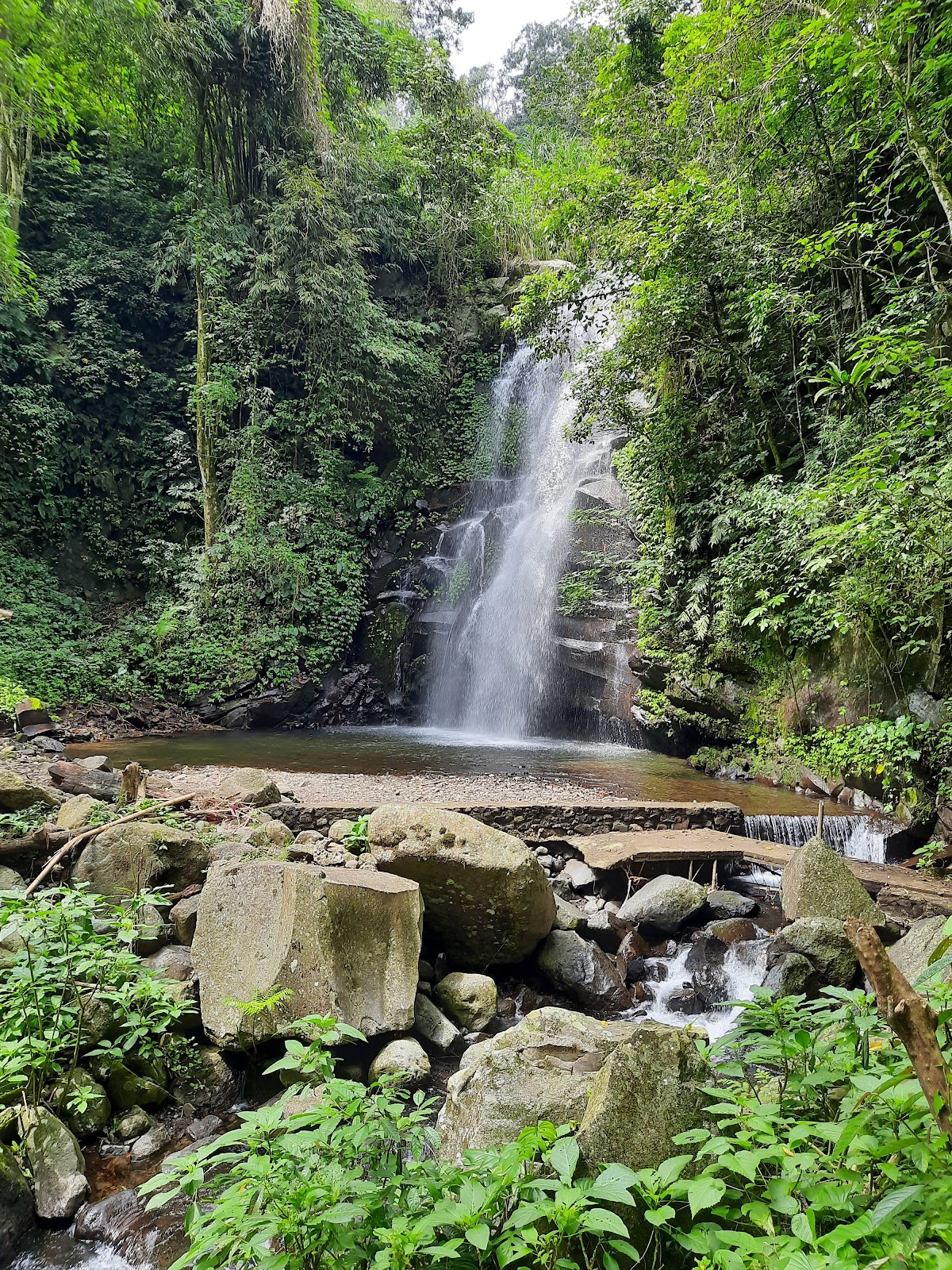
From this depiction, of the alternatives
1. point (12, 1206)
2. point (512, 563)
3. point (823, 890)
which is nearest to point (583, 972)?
point (823, 890)

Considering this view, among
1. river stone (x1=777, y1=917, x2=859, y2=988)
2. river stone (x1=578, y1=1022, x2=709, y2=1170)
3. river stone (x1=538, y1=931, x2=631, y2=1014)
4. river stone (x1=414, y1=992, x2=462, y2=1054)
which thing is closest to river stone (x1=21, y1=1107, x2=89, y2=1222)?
river stone (x1=414, y1=992, x2=462, y2=1054)

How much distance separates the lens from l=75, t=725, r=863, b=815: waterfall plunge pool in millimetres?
7531

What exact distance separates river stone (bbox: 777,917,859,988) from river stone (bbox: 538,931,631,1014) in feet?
3.50

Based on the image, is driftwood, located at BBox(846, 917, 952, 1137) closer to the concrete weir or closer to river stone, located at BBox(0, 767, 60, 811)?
the concrete weir

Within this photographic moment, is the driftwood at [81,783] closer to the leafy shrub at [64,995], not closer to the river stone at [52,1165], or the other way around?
the leafy shrub at [64,995]

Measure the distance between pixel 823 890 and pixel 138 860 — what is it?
4.45m

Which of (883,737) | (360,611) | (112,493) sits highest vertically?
(112,493)

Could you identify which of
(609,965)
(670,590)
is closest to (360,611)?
(670,590)

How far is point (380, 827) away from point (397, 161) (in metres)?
18.2

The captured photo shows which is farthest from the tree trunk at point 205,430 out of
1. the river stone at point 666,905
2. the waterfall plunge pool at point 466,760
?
the river stone at point 666,905

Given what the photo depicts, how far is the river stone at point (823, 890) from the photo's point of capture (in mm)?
4391

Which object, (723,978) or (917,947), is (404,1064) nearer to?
(723,978)

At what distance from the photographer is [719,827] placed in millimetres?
6312

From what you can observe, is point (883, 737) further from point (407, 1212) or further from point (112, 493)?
point (112, 493)
